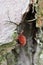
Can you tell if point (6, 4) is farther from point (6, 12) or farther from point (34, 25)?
Answer: point (34, 25)

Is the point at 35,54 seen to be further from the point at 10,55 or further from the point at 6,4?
the point at 6,4

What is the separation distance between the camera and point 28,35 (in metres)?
1.13

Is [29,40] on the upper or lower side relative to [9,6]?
lower

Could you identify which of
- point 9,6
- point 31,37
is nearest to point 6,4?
point 9,6

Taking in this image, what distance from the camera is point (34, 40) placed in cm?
114

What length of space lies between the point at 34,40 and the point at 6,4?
0.29 m

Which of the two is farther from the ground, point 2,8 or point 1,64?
point 2,8

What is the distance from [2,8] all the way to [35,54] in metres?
0.34

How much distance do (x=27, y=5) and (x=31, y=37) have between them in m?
0.24

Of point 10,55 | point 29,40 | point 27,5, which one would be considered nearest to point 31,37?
point 29,40

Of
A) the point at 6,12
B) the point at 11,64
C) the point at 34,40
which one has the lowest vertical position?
the point at 11,64

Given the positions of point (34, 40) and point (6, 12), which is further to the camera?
point (34, 40)

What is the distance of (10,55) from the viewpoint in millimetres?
1120

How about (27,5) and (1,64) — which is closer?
(27,5)
